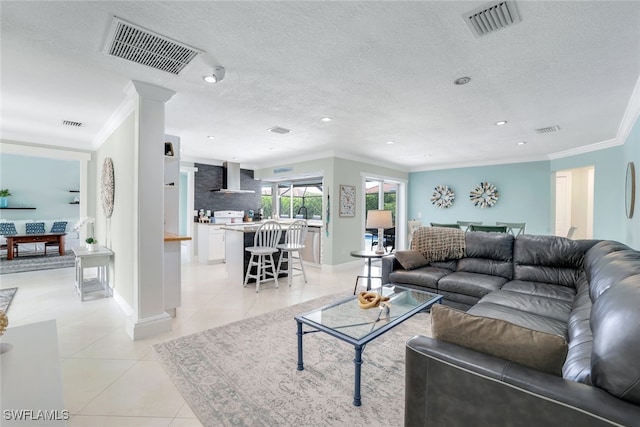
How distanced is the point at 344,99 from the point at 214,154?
13.3ft

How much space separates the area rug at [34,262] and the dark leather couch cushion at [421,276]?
6.34 meters

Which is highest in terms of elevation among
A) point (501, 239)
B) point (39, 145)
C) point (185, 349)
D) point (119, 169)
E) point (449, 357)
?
point (39, 145)

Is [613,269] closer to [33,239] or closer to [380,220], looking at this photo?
[380,220]

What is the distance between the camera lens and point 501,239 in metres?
3.51

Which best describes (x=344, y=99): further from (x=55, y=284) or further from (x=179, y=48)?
(x=55, y=284)

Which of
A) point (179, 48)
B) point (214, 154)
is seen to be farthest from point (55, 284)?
point (179, 48)

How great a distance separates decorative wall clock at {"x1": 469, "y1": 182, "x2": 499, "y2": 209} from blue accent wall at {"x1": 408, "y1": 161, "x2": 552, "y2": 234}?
8 centimetres

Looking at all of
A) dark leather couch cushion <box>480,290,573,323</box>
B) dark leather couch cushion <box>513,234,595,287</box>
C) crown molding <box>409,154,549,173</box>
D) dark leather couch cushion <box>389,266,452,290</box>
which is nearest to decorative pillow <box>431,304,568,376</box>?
dark leather couch cushion <box>480,290,573,323</box>

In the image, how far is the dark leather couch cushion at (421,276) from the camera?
3295mm

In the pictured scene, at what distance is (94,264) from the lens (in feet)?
12.4

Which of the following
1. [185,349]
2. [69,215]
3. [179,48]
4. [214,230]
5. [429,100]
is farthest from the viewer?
[69,215]

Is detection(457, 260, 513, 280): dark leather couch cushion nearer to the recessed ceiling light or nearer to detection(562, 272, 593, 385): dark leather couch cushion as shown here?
detection(562, 272, 593, 385): dark leather couch cushion

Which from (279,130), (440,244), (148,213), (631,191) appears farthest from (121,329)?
(631,191)

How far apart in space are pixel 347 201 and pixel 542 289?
12.3 ft
